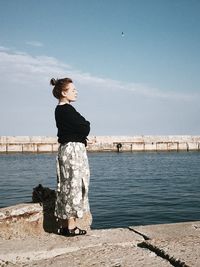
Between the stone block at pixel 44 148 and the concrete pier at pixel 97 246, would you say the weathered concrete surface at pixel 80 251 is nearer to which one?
the concrete pier at pixel 97 246

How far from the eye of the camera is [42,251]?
3.00 meters

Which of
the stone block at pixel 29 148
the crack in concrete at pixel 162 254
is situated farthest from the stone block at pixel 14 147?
the crack in concrete at pixel 162 254

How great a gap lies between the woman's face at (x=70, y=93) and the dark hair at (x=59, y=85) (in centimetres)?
4

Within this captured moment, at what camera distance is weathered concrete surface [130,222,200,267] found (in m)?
2.71

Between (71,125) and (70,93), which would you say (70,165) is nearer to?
(71,125)

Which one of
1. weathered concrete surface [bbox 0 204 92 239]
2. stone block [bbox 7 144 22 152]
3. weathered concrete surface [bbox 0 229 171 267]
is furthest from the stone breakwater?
weathered concrete surface [bbox 0 229 171 267]

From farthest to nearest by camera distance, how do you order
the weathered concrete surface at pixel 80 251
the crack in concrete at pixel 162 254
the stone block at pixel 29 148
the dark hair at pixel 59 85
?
the stone block at pixel 29 148
the dark hair at pixel 59 85
the weathered concrete surface at pixel 80 251
the crack in concrete at pixel 162 254

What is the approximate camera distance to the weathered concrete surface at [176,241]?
2706 mm

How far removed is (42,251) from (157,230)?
4.38 ft

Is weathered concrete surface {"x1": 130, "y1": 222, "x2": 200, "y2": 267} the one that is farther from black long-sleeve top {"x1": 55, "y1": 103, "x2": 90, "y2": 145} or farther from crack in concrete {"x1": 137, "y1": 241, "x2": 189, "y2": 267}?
black long-sleeve top {"x1": 55, "y1": 103, "x2": 90, "y2": 145}

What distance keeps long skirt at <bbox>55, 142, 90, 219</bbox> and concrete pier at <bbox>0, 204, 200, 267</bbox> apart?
0.27 m

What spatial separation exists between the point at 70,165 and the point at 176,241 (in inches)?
50.5

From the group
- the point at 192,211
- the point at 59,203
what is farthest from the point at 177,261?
the point at 192,211

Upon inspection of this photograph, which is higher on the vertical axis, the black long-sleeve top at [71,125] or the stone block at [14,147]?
the black long-sleeve top at [71,125]
